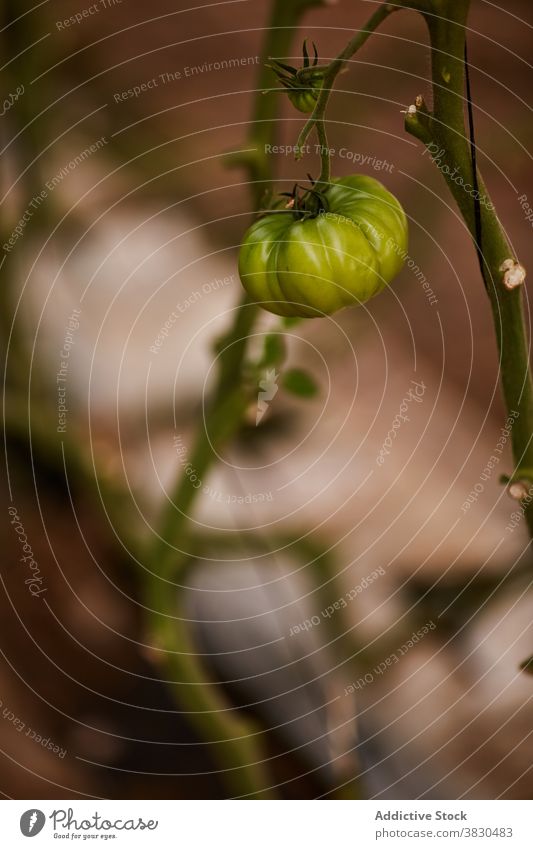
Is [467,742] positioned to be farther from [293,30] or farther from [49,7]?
[49,7]

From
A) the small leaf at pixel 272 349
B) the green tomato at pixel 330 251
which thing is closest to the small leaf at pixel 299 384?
the small leaf at pixel 272 349

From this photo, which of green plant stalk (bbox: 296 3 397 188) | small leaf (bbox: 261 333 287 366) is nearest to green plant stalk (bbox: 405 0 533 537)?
green plant stalk (bbox: 296 3 397 188)

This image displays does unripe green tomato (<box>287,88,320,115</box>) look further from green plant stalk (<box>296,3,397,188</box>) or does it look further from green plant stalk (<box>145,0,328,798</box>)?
green plant stalk (<box>145,0,328,798</box>)

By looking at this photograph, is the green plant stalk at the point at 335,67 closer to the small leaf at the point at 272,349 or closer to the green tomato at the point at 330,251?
the green tomato at the point at 330,251

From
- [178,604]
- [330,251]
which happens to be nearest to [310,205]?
[330,251]
